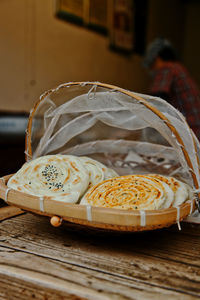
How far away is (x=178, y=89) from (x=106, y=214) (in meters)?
2.49

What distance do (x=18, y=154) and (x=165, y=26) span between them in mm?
5532

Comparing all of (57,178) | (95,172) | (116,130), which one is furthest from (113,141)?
(57,178)

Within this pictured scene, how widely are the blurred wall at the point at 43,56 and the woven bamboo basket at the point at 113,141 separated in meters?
2.00

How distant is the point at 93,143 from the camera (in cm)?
153

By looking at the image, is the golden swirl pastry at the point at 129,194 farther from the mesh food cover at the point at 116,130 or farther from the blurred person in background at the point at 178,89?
the blurred person in background at the point at 178,89

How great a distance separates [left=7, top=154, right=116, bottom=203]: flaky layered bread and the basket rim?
0.05 m

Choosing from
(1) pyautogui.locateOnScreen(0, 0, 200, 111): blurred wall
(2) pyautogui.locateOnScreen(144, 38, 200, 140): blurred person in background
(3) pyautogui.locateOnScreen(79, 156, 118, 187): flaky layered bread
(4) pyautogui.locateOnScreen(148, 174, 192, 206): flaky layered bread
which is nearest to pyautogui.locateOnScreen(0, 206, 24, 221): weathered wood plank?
(3) pyautogui.locateOnScreen(79, 156, 118, 187): flaky layered bread

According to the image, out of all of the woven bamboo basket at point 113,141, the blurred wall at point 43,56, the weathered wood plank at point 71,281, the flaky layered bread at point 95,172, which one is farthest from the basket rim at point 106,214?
the blurred wall at point 43,56

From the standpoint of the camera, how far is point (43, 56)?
384 centimetres

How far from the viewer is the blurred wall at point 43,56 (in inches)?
133

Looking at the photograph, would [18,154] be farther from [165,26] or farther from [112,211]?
[165,26]

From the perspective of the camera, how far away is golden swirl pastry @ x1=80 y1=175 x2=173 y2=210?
0.90 m

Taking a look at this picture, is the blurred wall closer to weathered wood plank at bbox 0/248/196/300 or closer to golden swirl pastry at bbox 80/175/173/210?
golden swirl pastry at bbox 80/175/173/210

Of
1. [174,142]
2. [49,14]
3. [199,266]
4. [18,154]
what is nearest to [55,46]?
[49,14]
